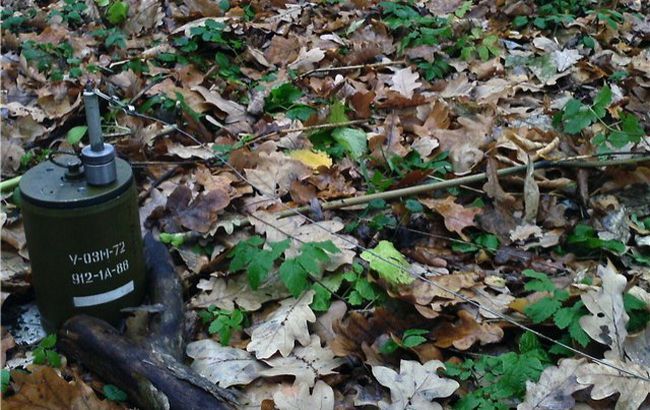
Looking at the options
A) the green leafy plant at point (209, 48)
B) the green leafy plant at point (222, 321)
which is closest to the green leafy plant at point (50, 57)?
the green leafy plant at point (209, 48)

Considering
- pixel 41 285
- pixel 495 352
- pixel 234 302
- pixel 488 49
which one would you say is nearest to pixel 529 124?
pixel 488 49

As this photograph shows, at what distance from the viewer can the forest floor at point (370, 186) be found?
2283 millimetres

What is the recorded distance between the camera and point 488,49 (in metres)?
4.39

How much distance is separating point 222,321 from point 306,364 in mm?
362

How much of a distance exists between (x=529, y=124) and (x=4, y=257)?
2.44 metres

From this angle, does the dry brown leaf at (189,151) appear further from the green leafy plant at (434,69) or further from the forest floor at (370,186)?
the green leafy plant at (434,69)

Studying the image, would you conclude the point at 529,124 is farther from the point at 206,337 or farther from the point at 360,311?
the point at 206,337

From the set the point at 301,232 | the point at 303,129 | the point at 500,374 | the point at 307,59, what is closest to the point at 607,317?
the point at 500,374

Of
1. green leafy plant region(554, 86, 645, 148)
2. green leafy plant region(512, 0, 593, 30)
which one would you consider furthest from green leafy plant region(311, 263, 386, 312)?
green leafy plant region(512, 0, 593, 30)

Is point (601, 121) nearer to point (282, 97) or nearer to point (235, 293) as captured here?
point (282, 97)

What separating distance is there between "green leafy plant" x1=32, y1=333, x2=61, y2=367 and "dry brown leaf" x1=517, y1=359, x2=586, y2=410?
1.42 m

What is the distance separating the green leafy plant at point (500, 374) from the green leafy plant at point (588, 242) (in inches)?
24.7

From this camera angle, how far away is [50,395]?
82.4 inches

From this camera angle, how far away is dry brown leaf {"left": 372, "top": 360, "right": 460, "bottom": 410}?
2135 mm
